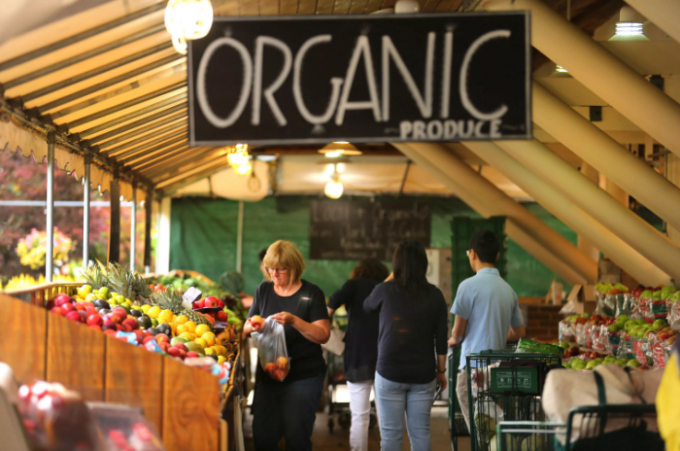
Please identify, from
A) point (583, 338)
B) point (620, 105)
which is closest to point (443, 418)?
point (583, 338)

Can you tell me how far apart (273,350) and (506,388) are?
1.34 meters

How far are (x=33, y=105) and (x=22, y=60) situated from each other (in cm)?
72

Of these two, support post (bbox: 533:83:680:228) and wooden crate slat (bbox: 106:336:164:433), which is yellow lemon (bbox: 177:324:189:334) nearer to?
wooden crate slat (bbox: 106:336:164:433)

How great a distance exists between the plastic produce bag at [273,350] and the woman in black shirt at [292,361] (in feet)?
0.18

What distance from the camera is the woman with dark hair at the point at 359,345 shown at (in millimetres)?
5328

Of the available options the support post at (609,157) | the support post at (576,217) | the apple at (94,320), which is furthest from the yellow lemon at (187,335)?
the support post at (576,217)

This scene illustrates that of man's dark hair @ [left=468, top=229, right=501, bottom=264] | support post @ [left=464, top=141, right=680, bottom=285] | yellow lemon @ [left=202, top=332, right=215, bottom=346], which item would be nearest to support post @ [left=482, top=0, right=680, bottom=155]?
man's dark hair @ [left=468, top=229, right=501, bottom=264]

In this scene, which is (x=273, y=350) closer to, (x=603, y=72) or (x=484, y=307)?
(x=484, y=307)

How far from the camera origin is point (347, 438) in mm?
6449

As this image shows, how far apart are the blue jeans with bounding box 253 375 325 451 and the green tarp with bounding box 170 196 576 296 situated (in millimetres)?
6824

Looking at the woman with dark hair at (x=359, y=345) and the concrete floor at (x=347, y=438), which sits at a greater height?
the woman with dark hair at (x=359, y=345)

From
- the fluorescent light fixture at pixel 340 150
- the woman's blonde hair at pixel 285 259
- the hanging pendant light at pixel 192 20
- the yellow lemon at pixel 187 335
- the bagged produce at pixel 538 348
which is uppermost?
the fluorescent light fixture at pixel 340 150

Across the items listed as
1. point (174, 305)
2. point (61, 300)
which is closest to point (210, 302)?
point (174, 305)

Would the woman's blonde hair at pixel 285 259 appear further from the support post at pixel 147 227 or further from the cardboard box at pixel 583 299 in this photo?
the support post at pixel 147 227
